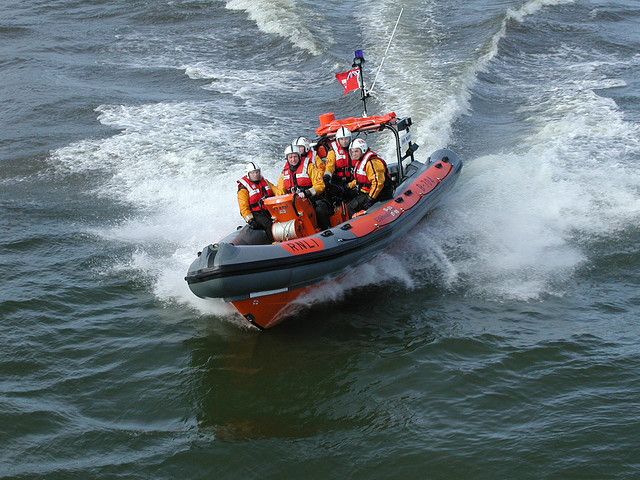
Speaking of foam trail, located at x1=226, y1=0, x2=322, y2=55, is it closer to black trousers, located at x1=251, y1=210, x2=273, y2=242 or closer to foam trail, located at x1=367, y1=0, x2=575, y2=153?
foam trail, located at x1=367, y1=0, x2=575, y2=153

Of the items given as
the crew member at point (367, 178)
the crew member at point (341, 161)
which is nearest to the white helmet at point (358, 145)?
the crew member at point (367, 178)

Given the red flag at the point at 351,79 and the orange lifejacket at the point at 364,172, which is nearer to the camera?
the orange lifejacket at the point at 364,172

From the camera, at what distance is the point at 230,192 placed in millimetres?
10797

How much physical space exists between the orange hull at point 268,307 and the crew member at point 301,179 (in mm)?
1129

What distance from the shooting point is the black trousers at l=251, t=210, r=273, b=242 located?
331 inches

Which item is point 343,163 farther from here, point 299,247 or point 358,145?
point 299,247

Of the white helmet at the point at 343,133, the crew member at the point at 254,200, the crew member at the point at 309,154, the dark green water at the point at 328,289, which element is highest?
the white helmet at the point at 343,133

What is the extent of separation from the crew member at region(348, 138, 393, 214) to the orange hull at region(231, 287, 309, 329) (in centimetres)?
137

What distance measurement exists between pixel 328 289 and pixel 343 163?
58.4 inches

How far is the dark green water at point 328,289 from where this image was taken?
6258 millimetres

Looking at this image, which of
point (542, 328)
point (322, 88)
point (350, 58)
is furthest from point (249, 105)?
point (542, 328)

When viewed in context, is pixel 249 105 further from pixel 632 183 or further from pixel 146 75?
pixel 632 183

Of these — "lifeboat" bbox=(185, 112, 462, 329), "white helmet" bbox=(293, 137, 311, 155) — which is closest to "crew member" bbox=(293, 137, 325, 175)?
"white helmet" bbox=(293, 137, 311, 155)

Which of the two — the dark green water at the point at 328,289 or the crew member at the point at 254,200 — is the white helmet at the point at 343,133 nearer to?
the crew member at the point at 254,200
